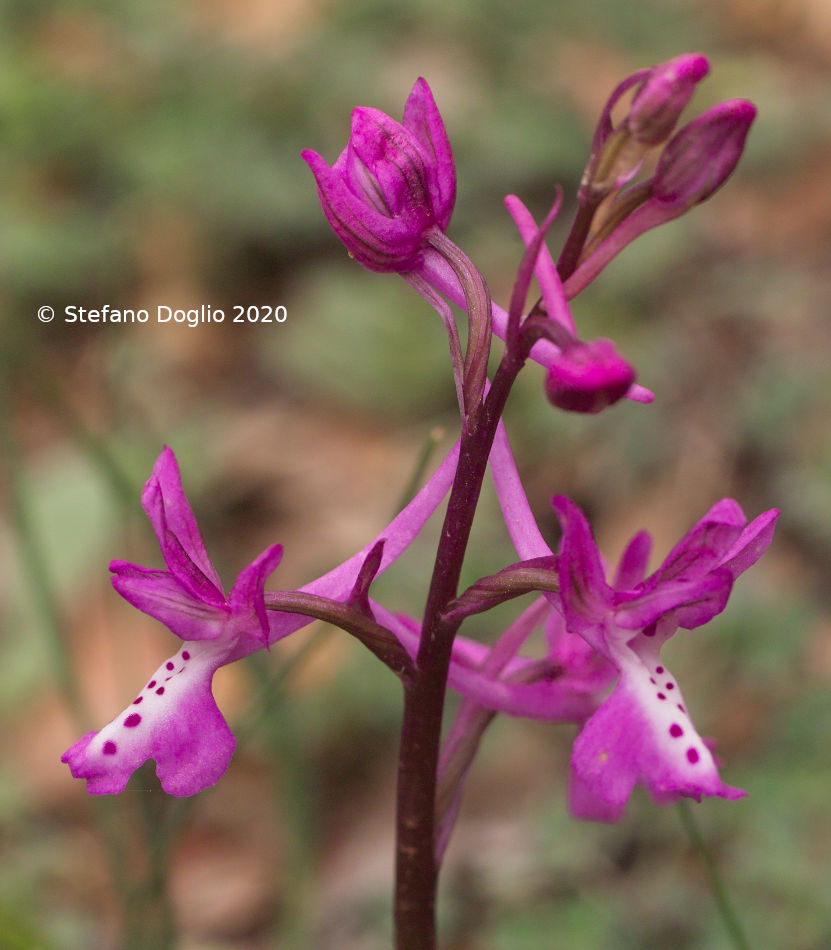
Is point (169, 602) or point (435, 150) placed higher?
point (435, 150)

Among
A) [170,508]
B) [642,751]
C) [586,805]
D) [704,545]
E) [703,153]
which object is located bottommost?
[586,805]

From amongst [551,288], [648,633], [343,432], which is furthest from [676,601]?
[343,432]

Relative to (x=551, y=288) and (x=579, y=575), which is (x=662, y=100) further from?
(x=579, y=575)

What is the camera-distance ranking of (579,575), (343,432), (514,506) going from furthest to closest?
(343,432), (514,506), (579,575)

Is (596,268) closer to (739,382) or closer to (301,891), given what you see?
(301,891)

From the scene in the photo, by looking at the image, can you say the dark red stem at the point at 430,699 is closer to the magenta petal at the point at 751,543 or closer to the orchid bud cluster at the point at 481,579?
the orchid bud cluster at the point at 481,579

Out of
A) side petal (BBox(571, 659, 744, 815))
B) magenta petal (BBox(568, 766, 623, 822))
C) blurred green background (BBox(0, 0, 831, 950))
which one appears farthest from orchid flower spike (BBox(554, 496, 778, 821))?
blurred green background (BBox(0, 0, 831, 950))

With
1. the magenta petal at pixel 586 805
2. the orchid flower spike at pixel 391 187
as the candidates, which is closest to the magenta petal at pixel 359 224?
the orchid flower spike at pixel 391 187
